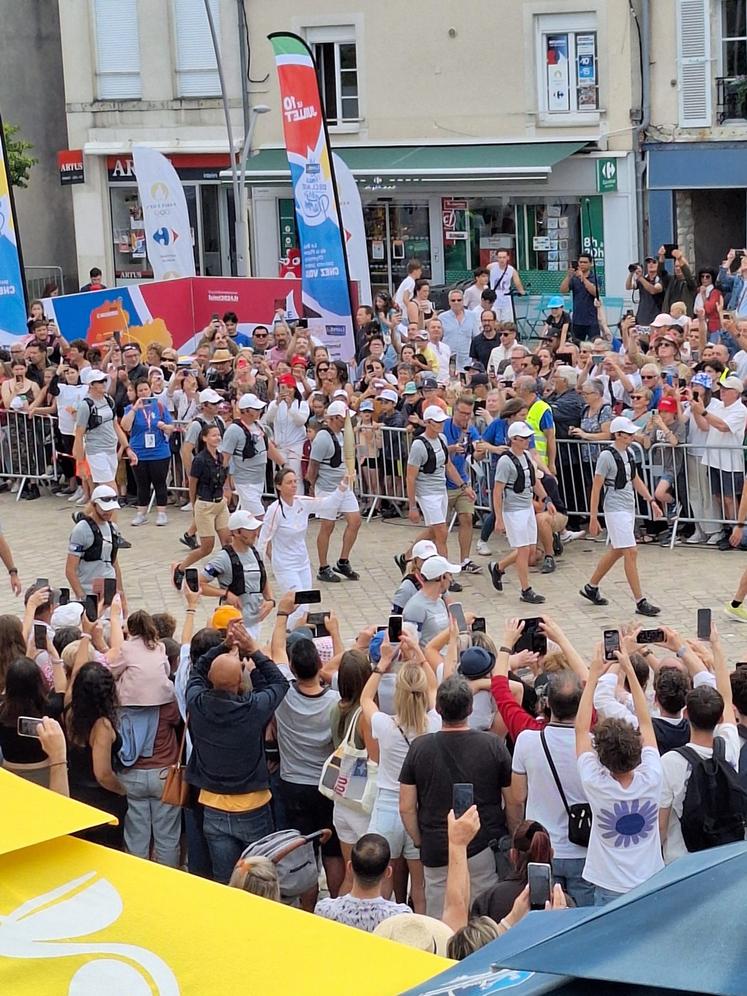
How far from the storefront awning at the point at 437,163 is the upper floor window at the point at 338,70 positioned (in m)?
0.78

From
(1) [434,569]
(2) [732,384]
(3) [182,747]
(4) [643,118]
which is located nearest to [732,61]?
(4) [643,118]

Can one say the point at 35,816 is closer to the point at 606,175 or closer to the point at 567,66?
the point at 606,175

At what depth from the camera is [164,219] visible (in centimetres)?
2461

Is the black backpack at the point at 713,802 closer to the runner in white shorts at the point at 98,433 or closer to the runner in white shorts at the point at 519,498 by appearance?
the runner in white shorts at the point at 519,498

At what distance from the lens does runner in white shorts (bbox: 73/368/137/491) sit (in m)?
15.0

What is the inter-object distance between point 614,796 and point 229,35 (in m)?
26.8

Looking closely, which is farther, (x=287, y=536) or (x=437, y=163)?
(x=437, y=163)

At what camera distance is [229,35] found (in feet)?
101

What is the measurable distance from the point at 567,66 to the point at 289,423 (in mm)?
15404

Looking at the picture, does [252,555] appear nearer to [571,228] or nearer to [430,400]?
[430,400]

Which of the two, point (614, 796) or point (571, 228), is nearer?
point (614, 796)

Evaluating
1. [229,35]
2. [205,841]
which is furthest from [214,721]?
[229,35]

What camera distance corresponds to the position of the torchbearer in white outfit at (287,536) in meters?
12.0

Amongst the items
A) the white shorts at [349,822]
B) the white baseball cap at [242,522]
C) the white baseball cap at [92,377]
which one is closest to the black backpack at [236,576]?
the white baseball cap at [242,522]
